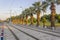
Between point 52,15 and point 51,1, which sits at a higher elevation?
point 51,1

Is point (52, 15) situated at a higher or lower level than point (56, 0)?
lower

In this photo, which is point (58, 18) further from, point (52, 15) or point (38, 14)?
point (52, 15)

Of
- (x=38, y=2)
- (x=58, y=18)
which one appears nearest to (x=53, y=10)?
(x=38, y=2)

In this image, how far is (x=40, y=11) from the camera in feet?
266

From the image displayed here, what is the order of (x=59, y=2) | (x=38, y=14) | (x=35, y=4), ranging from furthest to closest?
(x=35, y=4) < (x=38, y=14) < (x=59, y=2)

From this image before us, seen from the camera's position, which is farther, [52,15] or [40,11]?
[40,11]

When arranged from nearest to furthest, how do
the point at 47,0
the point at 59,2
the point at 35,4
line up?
the point at 59,2, the point at 47,0, the point at 35,4

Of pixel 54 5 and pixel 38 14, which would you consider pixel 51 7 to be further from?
pixel 38 14

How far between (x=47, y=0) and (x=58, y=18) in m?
63.9

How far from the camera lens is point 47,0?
5544 centimetres

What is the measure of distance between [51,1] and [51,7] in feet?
5.35

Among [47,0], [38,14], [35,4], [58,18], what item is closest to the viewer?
[47,0]

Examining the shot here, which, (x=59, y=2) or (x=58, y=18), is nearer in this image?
(x=59, y=2)

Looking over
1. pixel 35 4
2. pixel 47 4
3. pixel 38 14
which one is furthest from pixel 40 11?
pixel 47 4
